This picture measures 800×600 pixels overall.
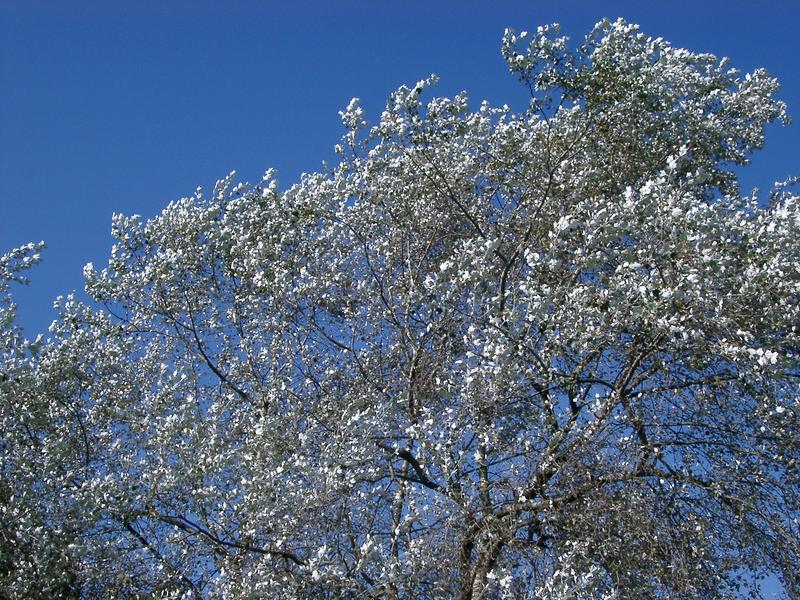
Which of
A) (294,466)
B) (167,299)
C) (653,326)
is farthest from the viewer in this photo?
(167,299)

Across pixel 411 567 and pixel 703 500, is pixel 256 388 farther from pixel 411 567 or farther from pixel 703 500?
pixel 703 500

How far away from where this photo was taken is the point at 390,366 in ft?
41.0

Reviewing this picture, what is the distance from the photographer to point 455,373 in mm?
10562

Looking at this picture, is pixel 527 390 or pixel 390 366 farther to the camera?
pixel 390 366

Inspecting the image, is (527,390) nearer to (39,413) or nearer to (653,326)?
(653,326)

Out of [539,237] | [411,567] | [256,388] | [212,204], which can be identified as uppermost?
[212,204]

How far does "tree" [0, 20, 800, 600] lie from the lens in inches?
361

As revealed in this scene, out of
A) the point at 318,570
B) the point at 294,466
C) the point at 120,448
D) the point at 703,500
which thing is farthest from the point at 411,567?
the point at 120,448

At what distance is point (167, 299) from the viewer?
12930mm

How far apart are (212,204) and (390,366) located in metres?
3.59

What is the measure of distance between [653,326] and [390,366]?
4.33 meters

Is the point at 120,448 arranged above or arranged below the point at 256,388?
below

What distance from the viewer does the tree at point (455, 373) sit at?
30.1ft

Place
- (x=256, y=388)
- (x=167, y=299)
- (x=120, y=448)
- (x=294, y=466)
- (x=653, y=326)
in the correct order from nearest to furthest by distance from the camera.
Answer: (x=653, y=326) → (x=294, y=466) → (x=120, y=448) → (x=256, y=388) → (x=167, y=299)
